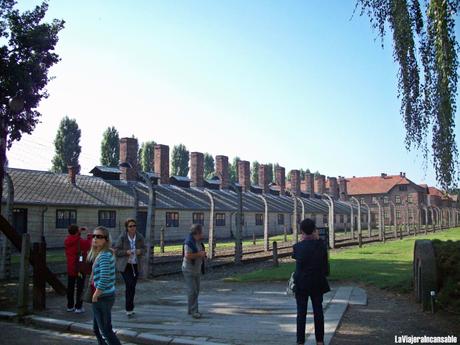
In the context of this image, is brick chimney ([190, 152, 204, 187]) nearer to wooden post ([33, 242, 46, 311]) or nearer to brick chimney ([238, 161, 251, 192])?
brick chimney ([238, 161, 251, 192])

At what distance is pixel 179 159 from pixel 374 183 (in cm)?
4009

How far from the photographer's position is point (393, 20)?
7.57 meters

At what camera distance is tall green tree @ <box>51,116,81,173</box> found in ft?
188

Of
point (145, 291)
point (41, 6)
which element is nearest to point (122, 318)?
point (145, 291)

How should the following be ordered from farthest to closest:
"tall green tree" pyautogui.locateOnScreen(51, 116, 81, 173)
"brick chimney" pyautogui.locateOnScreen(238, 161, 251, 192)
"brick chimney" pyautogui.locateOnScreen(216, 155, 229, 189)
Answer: "tall green tree" pyautogui.locateOnScreen(51, 116, 81, 173)
"brick chimney" pyautogui.locateOnScreen(238, 161, 251, 192)
"brick chimney" pyautogui.locateOnScreen(216, 155, 229, 189)

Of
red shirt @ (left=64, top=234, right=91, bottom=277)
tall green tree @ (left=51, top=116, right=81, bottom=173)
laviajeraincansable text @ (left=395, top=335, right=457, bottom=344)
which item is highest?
tall green tree @ (left=51, top=116, right=81, bottom=173)

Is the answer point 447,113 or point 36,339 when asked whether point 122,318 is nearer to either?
point 36,339

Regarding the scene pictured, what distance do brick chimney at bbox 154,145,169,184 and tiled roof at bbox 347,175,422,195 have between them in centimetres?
5676

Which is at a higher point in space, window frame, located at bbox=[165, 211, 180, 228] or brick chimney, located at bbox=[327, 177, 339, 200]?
brick chimney, located at bbox=[327, 177, 339, 200]

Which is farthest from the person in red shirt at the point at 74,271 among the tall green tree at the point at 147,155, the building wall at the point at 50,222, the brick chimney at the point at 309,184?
the tall green tree at the point at 147,155

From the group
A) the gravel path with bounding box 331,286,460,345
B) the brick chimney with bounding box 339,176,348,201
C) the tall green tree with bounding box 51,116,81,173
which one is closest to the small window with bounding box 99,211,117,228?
the gravel path with bounding box 331,286,460,345

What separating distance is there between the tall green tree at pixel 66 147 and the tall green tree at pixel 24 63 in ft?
136

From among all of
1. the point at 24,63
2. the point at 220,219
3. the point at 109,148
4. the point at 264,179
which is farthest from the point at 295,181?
the point at 24,63

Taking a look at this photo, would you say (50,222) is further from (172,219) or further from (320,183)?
(320,183)
